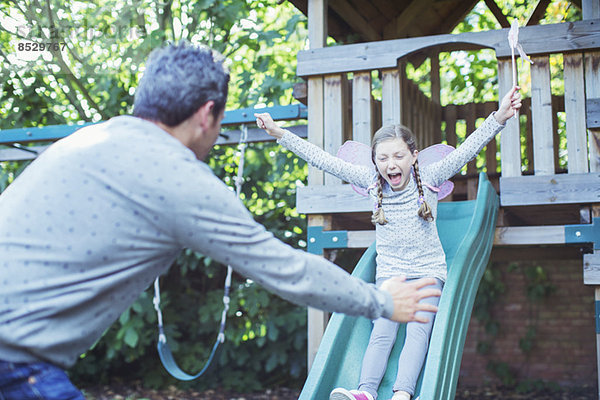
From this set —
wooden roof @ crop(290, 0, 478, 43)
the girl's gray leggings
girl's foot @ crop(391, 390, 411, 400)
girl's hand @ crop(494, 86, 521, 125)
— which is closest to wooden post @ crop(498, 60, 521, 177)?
girl's hand @ crop(494, 86, 521, 125)

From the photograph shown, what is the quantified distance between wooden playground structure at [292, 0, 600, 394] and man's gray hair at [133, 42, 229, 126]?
3.36 m

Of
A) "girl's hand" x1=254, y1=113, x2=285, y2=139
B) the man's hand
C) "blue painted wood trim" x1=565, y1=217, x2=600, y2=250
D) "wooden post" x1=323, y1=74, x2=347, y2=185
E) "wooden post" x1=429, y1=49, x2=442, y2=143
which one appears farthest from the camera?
"wooden post" x1=429, y1=49, x2=442, y2=143

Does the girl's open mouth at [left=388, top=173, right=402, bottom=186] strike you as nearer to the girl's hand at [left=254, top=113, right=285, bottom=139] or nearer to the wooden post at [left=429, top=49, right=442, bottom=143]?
the girl's hand at [left=254, top=113, right=285, bottom=139]

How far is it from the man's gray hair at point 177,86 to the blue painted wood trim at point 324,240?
11.2 ft

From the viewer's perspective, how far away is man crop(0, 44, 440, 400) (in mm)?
1450

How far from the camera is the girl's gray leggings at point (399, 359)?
10.6 ft

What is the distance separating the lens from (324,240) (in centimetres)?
509

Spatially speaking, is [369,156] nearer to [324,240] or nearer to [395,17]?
[324,240]

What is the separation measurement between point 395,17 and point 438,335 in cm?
462

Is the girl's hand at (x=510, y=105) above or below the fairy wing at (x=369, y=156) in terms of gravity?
above

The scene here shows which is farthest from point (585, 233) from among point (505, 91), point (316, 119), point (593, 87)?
point (316, 119)

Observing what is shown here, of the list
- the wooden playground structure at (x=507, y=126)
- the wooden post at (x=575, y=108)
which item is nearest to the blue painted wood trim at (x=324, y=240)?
the wooden playground structure at (x=507, y=126)

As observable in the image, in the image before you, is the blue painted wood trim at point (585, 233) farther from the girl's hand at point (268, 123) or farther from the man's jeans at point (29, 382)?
the man's jeans at point (29, 382)

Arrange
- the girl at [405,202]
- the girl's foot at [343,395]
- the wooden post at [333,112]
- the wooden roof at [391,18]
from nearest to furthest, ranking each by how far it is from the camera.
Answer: the girl's foot at [343,395], the girl at [405,202], the wooden post at [333,112], the wooden roof at [391,18]
